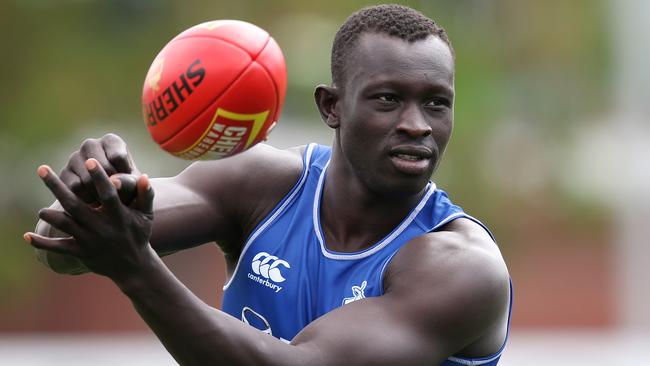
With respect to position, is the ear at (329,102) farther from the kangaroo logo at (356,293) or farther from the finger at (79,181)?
the finger at (79,181)

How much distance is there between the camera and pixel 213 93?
5.57m

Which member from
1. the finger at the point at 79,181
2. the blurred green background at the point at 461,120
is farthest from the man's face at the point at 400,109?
the blurred green background at the point at 461,120

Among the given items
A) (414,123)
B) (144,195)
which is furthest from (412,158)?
(144,195)

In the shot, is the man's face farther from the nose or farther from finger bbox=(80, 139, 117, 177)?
finger bbox=(80, 139, 117, 177)

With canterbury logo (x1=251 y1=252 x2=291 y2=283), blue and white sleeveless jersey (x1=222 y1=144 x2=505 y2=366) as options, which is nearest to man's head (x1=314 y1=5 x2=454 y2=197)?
blue and white sleeveless jersey (x1=222 y1=144 x2=505 y2=366)

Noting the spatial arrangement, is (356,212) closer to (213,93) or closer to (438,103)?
(438,103)

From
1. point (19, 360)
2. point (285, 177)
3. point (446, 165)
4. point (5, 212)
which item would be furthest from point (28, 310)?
point (285, 177)

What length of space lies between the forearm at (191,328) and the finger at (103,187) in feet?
1.01

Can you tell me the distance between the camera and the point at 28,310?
2386 cm

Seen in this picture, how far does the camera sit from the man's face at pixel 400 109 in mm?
5809

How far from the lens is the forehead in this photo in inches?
231

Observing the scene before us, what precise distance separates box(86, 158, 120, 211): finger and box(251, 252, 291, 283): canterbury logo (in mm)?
1610

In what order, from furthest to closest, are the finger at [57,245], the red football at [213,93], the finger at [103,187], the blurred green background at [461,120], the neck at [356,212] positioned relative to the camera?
the blurred green background at [461,120] < the neck at [356,212] < the red football at [213,93] < the finger at [57,245] < the finger at [103,187]

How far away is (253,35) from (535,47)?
18.0 metres
